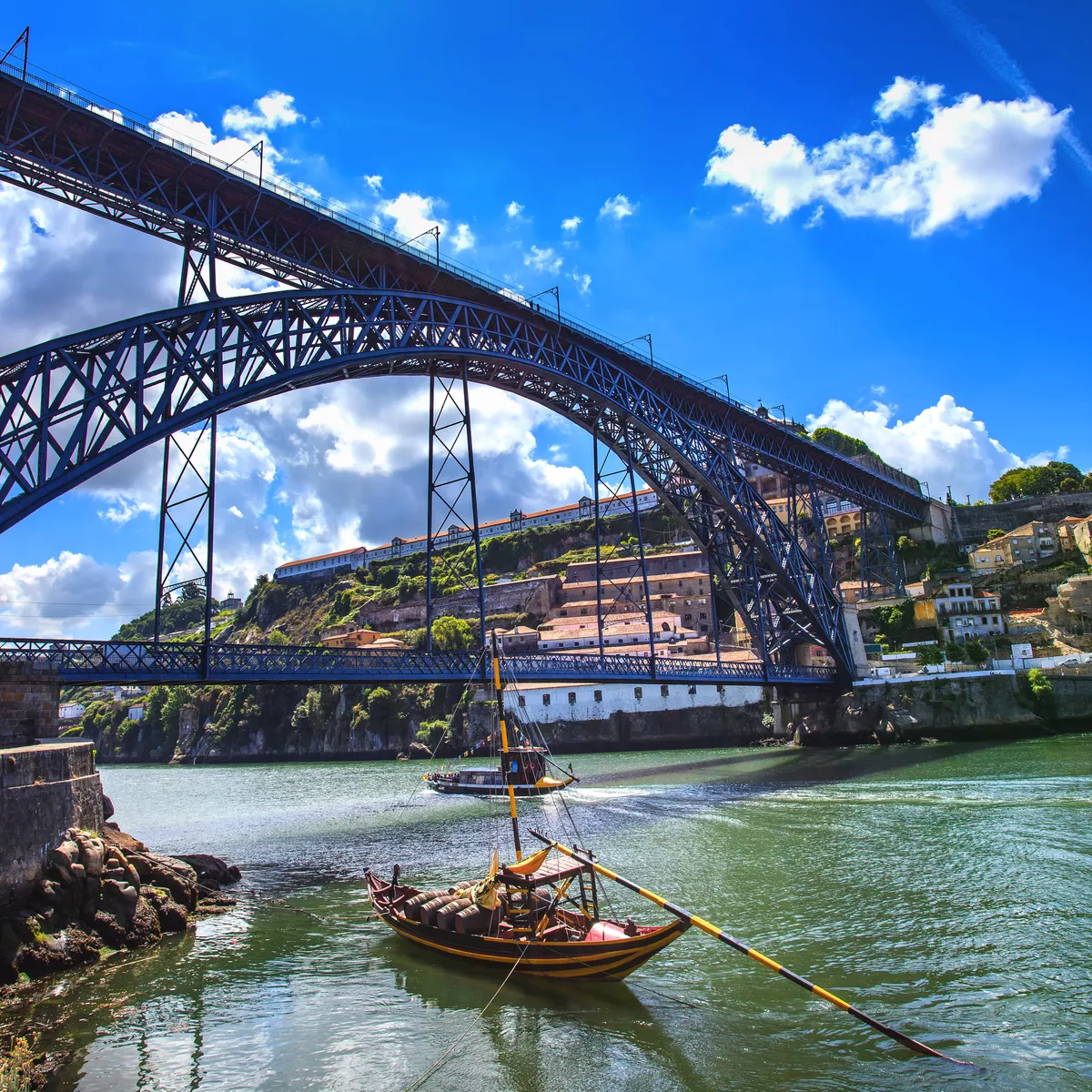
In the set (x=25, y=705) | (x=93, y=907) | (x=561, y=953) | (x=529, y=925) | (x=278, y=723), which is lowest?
(x=561, y=953)

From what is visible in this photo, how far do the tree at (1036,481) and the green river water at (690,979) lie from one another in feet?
226

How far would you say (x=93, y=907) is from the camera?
15.6 meters

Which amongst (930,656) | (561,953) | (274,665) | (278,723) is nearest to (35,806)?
(561,953)

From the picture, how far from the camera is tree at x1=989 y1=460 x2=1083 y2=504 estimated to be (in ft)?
277

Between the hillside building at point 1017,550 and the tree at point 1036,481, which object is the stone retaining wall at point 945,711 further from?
the tree at point 1036,481

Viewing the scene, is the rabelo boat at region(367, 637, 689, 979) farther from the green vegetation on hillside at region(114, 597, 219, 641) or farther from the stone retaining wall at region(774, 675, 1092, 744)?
the green vegetation on hillside at region(114, 597, 219, 641)

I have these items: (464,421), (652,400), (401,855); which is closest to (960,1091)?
(401,855)

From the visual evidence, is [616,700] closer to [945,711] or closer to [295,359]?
[945,711]

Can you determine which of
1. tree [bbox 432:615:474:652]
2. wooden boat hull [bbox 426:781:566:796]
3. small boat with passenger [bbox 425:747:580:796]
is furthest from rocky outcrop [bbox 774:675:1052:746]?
tree [bbox 432:615:474:652]

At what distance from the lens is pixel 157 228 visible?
980 inches

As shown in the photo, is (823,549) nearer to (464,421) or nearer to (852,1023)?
(464,421)

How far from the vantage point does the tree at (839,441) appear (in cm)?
9738

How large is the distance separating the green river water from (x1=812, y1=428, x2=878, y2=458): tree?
247 feet

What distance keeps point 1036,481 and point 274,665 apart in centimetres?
8384
